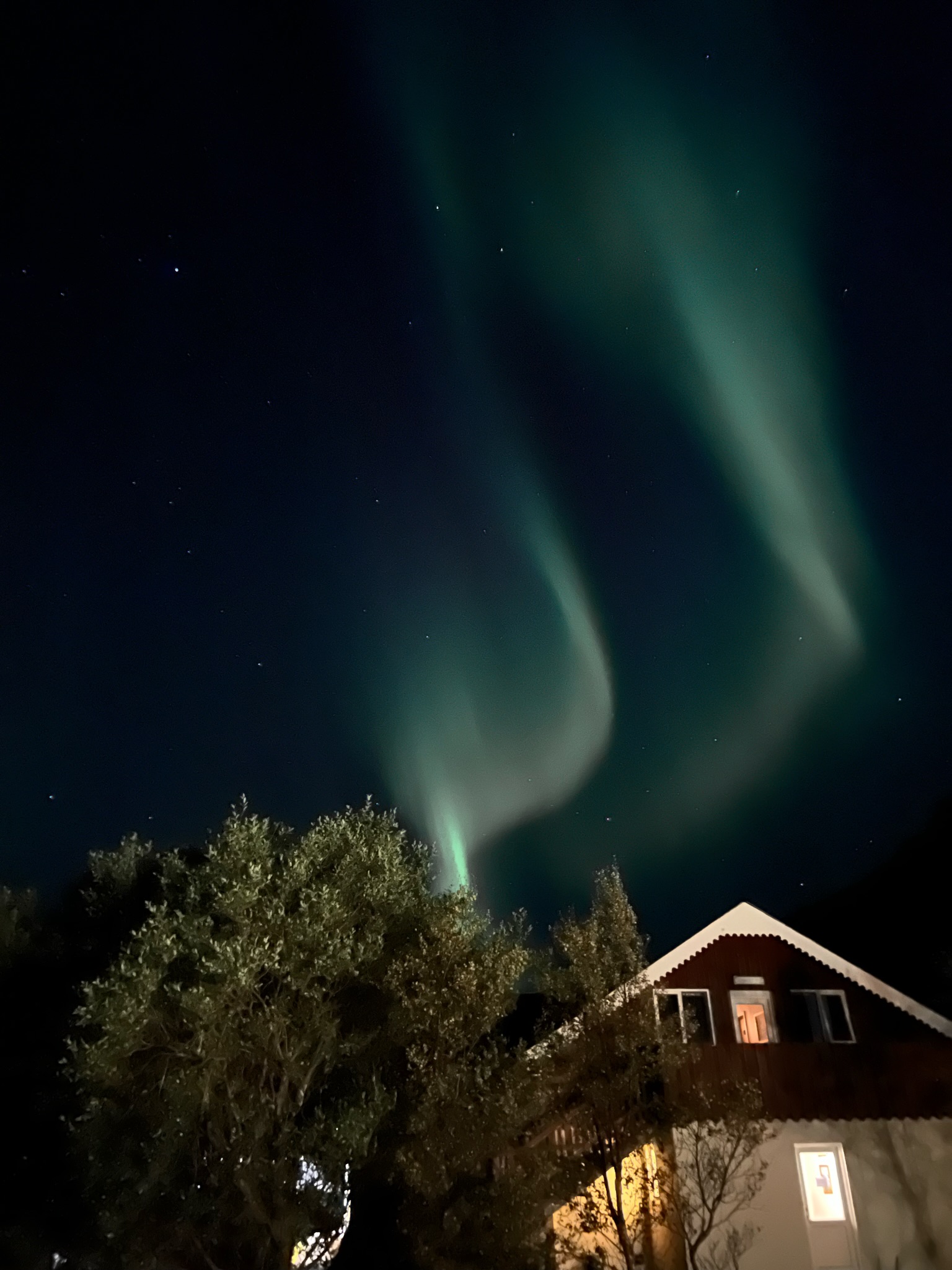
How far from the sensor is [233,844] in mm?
18484

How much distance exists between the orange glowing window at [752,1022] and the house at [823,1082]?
0.04 meters

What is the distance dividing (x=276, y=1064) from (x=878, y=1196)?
15.5 m

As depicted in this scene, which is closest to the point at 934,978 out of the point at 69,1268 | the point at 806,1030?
the point at 806,1030

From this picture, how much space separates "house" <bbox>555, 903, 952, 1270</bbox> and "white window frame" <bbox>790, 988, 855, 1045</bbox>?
0.11 feet

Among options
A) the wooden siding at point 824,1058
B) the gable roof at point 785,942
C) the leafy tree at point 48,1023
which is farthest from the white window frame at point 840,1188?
the leafy tree at point 48,1023

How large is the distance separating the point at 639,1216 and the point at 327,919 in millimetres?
9337

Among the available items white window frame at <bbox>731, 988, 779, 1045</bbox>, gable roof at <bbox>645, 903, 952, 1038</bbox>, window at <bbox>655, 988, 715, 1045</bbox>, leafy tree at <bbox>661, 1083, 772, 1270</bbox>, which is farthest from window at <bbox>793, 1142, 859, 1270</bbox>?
gable roof at <bbox>645, 903, 952, 1038</bbox>

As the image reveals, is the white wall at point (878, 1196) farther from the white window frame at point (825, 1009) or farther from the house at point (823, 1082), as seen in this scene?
the white window frame at point (825, 1009)

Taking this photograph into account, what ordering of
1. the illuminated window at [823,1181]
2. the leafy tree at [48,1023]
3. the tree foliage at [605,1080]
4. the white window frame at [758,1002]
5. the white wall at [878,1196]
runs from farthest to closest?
the white window frame at [758,1002] → the illuminated window at [823,1181] → the white wall at [878,1196] → the leafy tree at [48,1023] → the tree foliage at [605,1080]

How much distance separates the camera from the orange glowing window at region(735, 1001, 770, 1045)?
1029 inches

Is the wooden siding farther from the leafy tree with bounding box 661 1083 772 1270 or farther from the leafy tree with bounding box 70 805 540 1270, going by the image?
the leafy tree with bounding box 70 805 540 1270

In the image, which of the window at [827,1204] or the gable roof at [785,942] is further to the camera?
the gable roof at [785,942]

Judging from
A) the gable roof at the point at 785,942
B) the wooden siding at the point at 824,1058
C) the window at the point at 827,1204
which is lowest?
the window at the point at 827,1204

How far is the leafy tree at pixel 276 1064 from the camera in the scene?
16.5 metres
